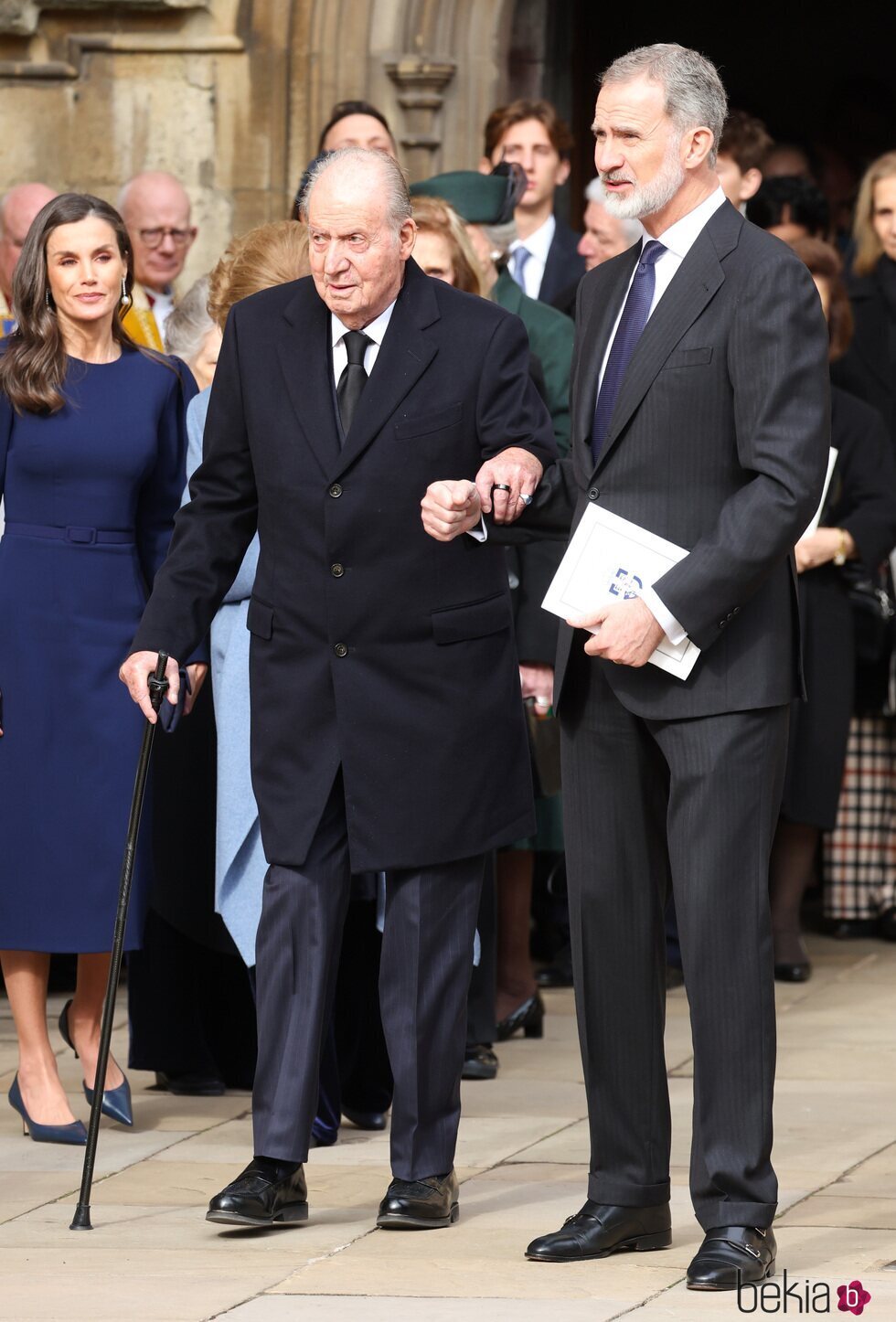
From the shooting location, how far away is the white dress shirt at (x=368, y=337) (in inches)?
198

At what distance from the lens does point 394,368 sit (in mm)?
4969

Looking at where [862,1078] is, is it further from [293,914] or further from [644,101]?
[644,101]

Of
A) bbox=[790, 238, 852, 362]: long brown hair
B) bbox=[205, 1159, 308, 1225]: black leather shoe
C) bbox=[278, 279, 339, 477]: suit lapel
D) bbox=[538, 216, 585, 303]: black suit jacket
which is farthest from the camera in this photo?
bbox=[538, 216, 585, 303]: black suit jacket

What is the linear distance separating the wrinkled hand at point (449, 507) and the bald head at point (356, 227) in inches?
19.8

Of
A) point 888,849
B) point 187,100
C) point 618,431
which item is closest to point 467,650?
point 618,431

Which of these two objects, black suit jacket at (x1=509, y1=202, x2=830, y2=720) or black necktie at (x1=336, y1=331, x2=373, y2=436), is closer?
black suit jacket at (x1=509, y1=202, x2=830, y2=720)

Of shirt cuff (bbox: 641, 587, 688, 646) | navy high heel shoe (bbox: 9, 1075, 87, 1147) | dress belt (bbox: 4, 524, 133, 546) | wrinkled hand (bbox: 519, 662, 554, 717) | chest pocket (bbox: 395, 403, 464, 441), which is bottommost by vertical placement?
navy high heel shoe (bbox: 9, 1075, 87, 1147)

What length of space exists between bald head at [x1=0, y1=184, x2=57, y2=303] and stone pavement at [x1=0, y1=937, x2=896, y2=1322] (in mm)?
2440

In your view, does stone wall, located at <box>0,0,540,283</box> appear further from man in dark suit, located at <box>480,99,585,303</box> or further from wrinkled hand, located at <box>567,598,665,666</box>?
wrinkled hand, located at <box>567,598,665,666</box>

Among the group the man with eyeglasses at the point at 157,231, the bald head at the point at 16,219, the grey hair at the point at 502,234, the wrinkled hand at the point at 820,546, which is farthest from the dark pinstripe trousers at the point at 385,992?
the man with eyeglasses at the point at 157,231

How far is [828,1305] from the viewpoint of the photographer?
4.31 metres

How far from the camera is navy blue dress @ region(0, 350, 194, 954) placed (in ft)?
19.5

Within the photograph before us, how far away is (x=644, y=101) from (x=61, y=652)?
2.09 metres

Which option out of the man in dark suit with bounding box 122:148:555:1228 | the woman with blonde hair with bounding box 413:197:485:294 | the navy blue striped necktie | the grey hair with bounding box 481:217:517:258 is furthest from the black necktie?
the grey hair with bounding box 481:217:517:258
